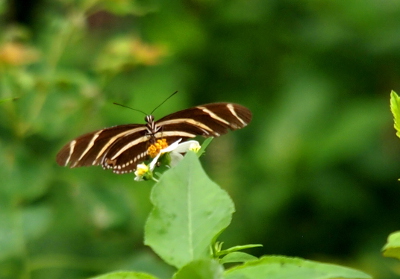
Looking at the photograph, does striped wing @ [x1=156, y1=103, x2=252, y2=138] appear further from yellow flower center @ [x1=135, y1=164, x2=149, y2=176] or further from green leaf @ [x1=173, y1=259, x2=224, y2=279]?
green leaf @ [x1=173, y1=259, x2=224, y2=279]

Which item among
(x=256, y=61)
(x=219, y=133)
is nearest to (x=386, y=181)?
(x=256, y=61)

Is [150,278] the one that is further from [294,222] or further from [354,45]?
[354,45]

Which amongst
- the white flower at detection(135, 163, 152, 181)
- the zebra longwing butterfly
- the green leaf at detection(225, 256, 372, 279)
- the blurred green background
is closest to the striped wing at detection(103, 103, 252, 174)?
the zebra longwing butterfly

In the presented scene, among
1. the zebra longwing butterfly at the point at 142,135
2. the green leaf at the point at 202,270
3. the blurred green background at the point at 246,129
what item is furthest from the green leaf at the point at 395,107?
the blurred green background at the point at 246,129

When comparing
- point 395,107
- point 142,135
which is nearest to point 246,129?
point 142,135

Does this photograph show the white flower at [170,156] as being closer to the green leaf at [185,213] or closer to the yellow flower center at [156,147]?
the yellow flower center at [156,147]
